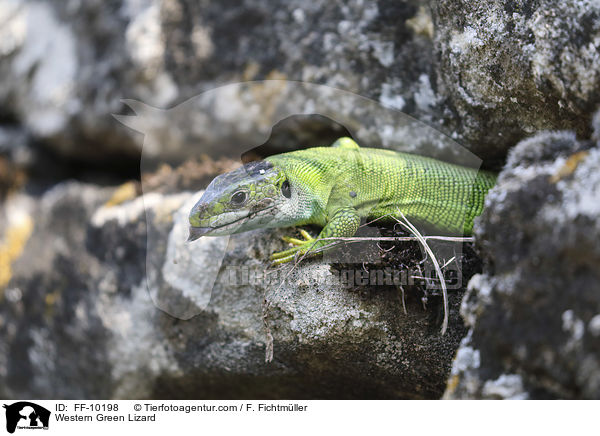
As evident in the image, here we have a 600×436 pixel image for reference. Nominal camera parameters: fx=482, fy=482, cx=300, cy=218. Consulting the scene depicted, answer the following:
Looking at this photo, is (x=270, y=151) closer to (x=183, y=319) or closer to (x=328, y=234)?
(x=328, y=234)

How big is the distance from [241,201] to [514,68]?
1.61 meters

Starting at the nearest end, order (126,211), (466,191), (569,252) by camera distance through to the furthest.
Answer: (569,252) < (466,191) < (126,211)

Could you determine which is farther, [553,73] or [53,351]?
[53,351]

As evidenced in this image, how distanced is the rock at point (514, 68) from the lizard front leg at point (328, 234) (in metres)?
0.93

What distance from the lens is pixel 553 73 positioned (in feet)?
7.55

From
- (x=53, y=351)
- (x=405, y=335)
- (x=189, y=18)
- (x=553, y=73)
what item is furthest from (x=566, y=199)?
(x=53, y=351)

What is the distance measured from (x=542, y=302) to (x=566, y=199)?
39 centimetres

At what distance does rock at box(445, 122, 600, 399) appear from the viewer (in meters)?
1.62

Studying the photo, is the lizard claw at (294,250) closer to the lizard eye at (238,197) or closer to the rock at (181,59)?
the lizard eye at (238,197)

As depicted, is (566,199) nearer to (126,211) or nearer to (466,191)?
(466,191)

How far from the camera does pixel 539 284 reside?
1747 mm

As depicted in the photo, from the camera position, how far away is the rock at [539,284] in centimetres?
162
